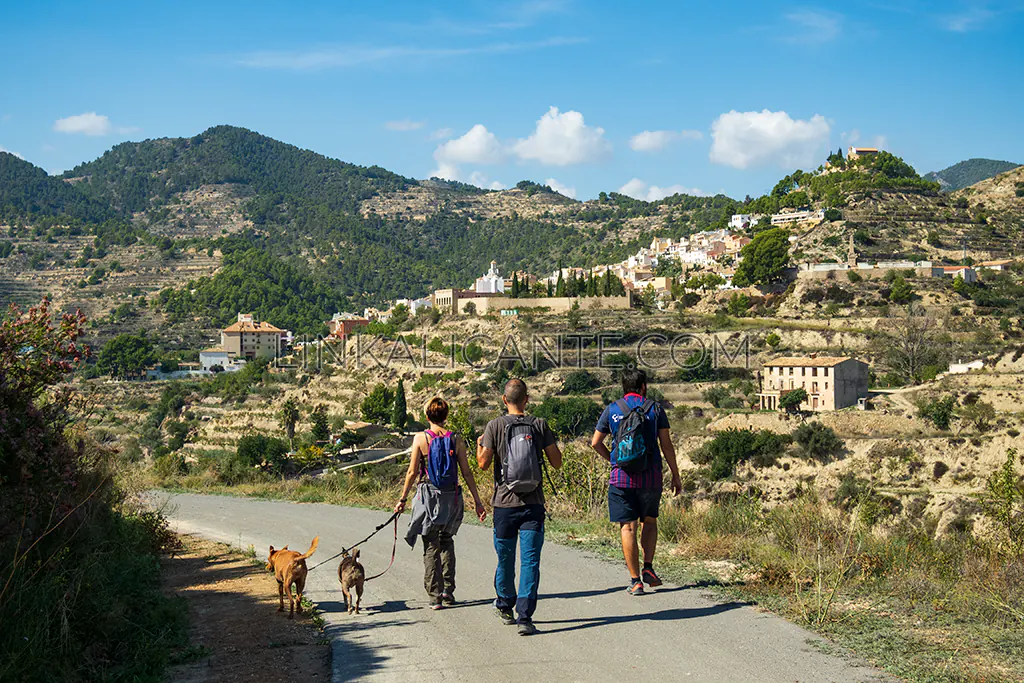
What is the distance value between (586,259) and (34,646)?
135210 millimetres

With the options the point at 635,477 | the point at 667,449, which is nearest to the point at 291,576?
the point at 635,477

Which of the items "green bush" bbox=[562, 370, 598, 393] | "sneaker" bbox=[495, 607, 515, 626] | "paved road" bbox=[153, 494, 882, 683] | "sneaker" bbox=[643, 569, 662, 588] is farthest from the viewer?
"green bush" bbox=[562, 370, 598, 393]

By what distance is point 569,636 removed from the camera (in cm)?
480

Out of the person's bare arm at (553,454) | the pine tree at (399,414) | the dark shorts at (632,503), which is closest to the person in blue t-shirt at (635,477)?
the dark shorts at (632,503)

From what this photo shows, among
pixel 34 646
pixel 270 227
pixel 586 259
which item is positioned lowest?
pixel 34 646

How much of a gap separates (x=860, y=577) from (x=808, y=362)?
44.1 metres

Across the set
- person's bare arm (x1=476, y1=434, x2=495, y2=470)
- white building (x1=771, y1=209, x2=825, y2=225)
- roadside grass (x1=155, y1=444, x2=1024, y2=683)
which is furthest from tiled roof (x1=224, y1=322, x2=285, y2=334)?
person's bare arm (x1=476, y1=434, x2=495, y2=470)

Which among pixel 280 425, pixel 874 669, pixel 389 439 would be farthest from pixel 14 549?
pixel 280 425

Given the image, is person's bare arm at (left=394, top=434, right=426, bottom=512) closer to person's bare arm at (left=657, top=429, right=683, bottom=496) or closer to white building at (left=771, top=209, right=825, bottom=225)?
person's bare arm at (left=657, top=429, right=683, bottom=496)

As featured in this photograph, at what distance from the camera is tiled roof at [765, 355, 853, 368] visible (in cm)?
4656

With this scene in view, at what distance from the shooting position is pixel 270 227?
598 ft

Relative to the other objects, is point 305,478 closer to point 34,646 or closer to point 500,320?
point 34,646

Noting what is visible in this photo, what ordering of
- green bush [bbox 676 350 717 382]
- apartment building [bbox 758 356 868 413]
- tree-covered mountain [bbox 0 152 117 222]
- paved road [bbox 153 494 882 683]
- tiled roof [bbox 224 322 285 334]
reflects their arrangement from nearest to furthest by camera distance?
paved road [bbox 153 494 882 683] < apartment building [bbox 758 356 868 413] < green bush [bbox 676 350 717 382] < tiled roof [bbox 224 322 285 334] < tree-covered mountain [bbox 0 152 117 222]

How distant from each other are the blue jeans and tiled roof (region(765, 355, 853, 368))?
44174mm
